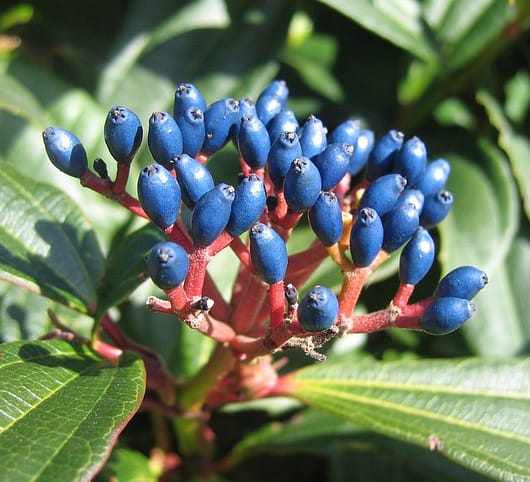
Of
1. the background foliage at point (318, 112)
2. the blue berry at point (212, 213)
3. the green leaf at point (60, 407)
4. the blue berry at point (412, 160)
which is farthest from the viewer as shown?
the background foliage at point (318, 112)

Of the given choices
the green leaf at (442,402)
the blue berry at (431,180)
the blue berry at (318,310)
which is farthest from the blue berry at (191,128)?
the green leaf at (442,402)

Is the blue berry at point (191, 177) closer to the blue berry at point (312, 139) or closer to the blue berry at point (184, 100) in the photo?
the blue berry at point (184, 100)

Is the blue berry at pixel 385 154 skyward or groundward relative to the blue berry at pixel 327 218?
skyward

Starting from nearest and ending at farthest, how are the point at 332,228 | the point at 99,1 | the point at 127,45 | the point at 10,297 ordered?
the point at 332,228
the point at 10,297
the point at 127,45
the point at 99,1

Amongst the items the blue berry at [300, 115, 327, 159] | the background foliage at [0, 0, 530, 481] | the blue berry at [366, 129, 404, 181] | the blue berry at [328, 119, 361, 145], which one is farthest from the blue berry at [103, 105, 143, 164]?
the background foliage at [0, 0, 530, 481]

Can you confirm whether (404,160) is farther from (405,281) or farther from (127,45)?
(127,45)

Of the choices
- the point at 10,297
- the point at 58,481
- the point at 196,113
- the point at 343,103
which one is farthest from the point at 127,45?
the point at 58,481

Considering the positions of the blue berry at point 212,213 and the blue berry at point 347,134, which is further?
the blue berry at point 347,134

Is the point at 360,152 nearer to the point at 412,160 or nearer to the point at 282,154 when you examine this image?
the point at 412,160
